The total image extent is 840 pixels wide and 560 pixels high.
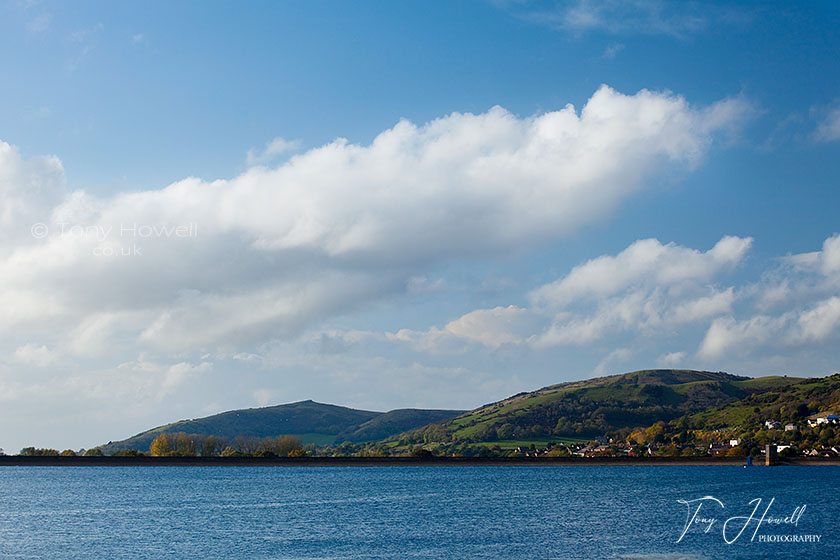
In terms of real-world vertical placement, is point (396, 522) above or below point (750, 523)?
above

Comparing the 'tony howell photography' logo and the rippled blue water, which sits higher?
the rippled blue water

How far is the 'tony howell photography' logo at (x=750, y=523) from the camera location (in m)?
60.1

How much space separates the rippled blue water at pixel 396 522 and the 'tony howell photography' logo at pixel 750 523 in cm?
58

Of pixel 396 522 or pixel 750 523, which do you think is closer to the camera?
pixel 750 523

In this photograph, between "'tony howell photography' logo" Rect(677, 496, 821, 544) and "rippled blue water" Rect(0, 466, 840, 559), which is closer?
A: "rippled blue water" Rect(0, 466, 840, 559)

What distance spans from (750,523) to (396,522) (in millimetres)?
33075

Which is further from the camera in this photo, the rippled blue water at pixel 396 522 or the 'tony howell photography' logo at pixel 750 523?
the 'tony howell photography' logo at pixel 750 523

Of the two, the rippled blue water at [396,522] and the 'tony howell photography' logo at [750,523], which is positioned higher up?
the rippled blue water at [396,522]

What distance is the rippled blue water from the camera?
5494 cm

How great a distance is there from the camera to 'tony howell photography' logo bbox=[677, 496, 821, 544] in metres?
60.1

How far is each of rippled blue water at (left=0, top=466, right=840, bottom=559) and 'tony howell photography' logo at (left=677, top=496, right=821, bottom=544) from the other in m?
0.58

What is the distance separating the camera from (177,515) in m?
79.6

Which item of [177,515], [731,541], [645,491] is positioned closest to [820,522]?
[731,541]

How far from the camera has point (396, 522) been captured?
238 feet
